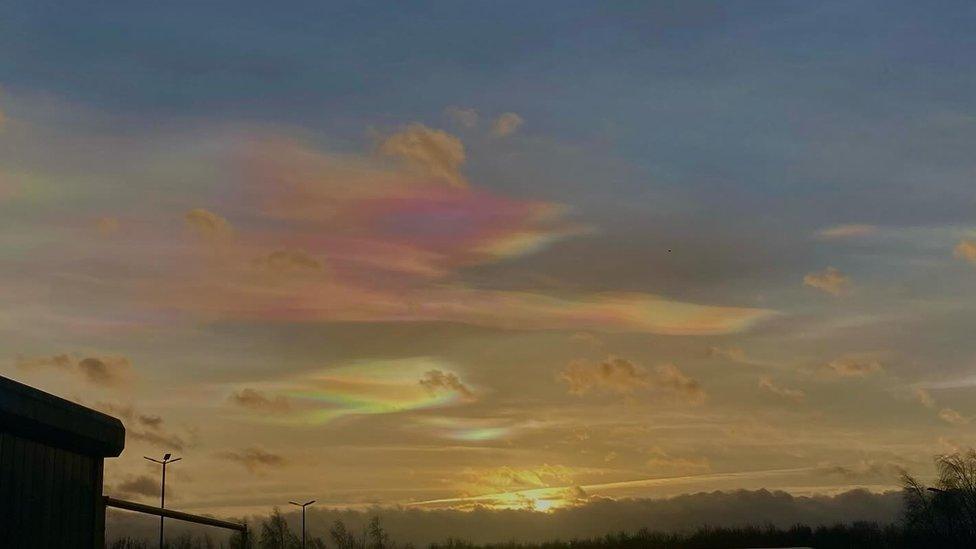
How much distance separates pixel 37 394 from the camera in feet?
65.2

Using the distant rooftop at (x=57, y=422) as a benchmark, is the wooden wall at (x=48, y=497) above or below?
below

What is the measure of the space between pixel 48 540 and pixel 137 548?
61.4 feet

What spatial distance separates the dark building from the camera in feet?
64.2

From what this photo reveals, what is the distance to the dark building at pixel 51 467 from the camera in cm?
1956

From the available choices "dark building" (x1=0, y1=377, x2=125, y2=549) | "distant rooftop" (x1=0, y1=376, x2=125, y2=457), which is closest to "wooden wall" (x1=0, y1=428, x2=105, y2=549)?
"dark building" (x1=0, y1=377, x2=125, y2=549)

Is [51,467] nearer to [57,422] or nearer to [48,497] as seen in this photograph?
[48,497]

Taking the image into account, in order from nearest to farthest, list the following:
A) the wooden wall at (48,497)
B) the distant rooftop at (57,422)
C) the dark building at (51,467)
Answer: the distant rooftop at (57,422) → the dark building at (51,467) → the wooden wall at (48,497)

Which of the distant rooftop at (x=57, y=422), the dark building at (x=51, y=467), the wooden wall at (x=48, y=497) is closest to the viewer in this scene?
the distant rooftop at (x=57, y=422)

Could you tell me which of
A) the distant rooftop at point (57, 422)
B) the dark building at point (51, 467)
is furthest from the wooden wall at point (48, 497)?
the distant rooftop at point (57, 422)

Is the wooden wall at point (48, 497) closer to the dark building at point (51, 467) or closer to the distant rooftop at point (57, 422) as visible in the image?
the dark building at point (51, 467)

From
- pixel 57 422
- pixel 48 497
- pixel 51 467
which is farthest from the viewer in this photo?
pixel 51 467

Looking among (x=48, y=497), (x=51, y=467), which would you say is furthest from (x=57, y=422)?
(x=48, y=497)

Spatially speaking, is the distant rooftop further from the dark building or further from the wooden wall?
the wooden wall

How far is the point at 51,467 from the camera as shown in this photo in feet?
69.8
